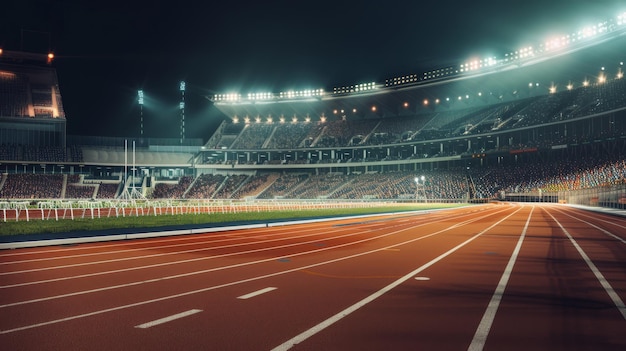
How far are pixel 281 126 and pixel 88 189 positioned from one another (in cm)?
4058

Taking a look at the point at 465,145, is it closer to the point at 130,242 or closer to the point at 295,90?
the point at 295,90

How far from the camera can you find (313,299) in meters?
6.61

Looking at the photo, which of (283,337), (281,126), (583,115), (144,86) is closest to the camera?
(283,337)

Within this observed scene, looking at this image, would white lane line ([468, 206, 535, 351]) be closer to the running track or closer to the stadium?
the running track

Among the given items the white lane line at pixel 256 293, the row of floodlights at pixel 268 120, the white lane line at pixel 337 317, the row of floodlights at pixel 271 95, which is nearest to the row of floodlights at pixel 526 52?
the row of floodlights at pixel 271 95

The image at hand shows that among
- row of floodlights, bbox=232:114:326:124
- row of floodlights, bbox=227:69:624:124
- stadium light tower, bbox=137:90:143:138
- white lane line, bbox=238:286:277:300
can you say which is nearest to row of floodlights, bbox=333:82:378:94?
row of floodlights, bbox=227:69:624:124

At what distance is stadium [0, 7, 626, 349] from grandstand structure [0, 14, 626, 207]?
238 mm

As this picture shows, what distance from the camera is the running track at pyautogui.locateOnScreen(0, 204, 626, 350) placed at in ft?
15.4

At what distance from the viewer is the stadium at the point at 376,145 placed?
175 feet

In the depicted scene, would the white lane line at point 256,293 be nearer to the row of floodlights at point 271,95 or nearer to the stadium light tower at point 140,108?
the row of floodlights at point 271,95

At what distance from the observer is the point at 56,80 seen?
75.8m

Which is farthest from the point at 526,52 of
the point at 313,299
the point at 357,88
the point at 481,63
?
the point at 313,299

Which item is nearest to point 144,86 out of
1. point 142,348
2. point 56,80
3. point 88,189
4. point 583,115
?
point 56,80

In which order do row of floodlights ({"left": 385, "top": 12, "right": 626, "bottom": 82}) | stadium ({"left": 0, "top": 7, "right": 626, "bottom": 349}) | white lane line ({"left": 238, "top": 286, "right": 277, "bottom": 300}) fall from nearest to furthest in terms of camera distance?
white lane line ({"left": 238, "top": 286, "right": 277, "bottom": 300}), row of floodlights ({"left": 385, "top": 12, "right": 626, "bottom": 82}), stadium ({"left": 0, "top": 7, "right": 626, "bottom": 349})
